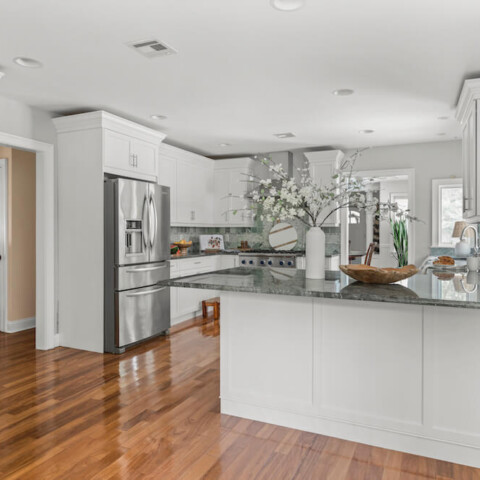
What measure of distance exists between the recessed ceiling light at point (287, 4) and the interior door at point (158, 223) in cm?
260

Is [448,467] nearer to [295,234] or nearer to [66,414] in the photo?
[66,414]

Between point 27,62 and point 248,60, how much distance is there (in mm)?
1634

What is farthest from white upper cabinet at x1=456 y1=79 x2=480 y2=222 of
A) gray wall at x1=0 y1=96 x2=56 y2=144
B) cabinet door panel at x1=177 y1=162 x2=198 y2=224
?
gray wall at x1=0 y1=96 x2=56 y2=144

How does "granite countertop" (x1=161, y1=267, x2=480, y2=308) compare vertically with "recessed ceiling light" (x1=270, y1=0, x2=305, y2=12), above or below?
below

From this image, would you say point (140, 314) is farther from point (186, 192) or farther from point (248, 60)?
point (248, 60)

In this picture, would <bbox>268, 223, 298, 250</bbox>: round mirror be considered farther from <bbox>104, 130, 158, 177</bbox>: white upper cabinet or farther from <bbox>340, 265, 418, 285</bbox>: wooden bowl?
<bbox>340, 265, 418, 285</bbox>: wooden bowl

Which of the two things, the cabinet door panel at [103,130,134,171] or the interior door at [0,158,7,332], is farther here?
the interior door at [0,158,7,332]

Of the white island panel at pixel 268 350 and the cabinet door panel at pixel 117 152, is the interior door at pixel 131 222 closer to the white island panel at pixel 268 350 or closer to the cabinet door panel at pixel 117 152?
the cabinet door panel at pixel 117 152

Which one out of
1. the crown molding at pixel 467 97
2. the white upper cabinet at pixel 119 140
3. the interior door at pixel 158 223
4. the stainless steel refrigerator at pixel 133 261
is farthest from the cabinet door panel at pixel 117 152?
the crown molding at pixel 467 97

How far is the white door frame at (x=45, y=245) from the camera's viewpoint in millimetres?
4402

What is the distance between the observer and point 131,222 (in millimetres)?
4492

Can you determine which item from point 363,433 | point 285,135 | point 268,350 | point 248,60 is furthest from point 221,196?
point 363,433

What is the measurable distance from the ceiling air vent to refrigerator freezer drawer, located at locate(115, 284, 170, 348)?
2292 millimetres

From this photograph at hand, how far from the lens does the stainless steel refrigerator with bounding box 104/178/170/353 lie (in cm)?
431
